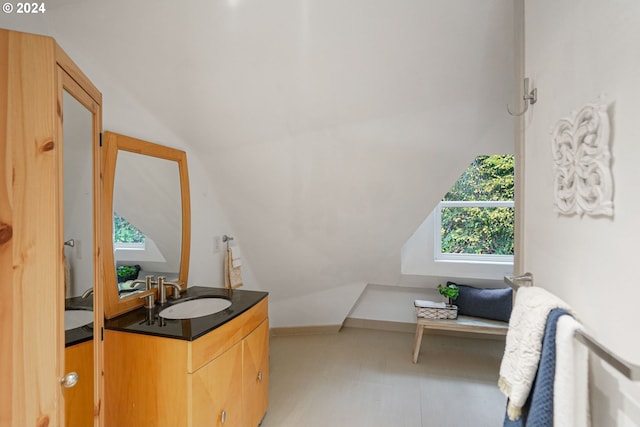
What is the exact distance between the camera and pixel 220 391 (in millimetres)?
1553

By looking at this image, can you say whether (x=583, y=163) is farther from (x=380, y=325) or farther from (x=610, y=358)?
(x=380, y=325)

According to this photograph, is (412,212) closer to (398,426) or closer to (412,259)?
(412,259)

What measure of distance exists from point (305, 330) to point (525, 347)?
2.91 meters

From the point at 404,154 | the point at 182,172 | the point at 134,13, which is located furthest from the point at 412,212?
the point at 134,13

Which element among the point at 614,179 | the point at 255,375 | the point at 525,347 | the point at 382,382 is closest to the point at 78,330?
the point at 255,375

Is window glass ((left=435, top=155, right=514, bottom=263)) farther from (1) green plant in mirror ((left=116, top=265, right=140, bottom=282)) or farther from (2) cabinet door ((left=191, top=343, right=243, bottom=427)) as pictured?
(1) green plant in mirror ((left=116, top=265, right=140, bottom=282))

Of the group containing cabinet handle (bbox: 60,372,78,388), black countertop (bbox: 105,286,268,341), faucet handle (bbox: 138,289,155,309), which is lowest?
black countertop (bbox: 105,286,268,341)

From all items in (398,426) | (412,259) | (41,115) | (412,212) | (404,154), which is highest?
(404,154)

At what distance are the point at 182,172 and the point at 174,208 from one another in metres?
0.26


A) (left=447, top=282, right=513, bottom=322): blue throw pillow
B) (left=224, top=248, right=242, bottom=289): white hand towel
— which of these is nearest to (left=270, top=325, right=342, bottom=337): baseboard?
(left=224, top=248, right=242, bottom=289): white hand towel

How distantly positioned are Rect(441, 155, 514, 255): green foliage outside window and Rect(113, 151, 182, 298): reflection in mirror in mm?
2709

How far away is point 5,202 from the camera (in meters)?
0.71

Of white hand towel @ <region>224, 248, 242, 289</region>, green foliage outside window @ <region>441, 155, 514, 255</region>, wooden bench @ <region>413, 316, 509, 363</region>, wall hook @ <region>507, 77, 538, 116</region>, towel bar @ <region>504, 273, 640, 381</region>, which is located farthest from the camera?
green foliage outside window @ <region>441, 155, 514, 255</region>

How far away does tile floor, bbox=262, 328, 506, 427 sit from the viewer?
2.11 meters
